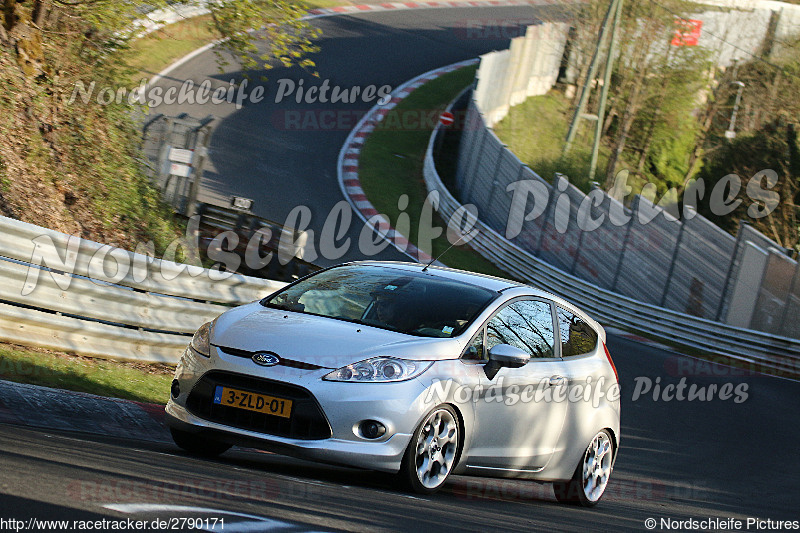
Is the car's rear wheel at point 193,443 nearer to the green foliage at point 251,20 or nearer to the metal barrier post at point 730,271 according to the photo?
the green foliage at point 251,20

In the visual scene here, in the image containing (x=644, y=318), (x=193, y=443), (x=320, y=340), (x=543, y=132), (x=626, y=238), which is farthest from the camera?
(x=543, y=132)

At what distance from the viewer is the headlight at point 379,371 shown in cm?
643

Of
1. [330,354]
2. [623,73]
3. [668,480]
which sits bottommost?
[623,73]

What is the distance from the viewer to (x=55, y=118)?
42.1ft

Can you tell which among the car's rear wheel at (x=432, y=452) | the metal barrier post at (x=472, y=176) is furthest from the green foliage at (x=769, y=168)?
the car's rear wheel at (x=432, y=452)

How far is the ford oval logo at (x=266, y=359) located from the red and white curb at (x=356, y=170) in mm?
15852

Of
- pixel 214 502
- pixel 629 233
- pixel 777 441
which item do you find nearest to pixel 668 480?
pixel 777 441

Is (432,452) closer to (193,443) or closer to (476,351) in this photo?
(476,351)

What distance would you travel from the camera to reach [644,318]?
20.0 meters

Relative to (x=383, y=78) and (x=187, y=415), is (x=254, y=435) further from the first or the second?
(x=383, y=78)

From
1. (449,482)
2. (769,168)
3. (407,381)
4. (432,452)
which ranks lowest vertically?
(769,168)

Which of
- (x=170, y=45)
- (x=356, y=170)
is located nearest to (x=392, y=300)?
(x=356, y=170)

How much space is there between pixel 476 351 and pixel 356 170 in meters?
21.6

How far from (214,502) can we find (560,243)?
64.4 ft
